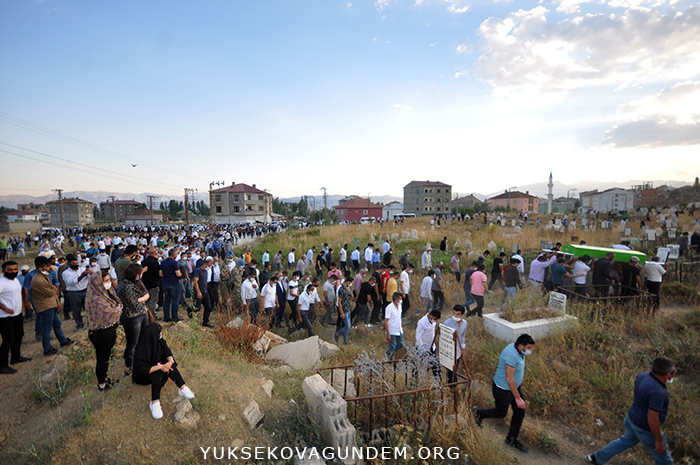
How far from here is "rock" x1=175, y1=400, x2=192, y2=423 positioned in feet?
13.7

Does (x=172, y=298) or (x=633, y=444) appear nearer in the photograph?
(x=633, y=444)

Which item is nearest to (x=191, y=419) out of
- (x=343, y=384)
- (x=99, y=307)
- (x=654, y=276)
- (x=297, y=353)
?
(x=99, y=307)

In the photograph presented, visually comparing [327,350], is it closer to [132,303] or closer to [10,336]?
[132,303]

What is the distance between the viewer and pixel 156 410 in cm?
411

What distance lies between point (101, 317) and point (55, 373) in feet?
5.40

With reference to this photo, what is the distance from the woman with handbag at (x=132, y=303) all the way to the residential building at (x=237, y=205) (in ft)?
216

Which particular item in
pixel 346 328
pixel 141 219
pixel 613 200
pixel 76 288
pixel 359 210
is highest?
pixel 613 200

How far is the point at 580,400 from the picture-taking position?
5555 mm

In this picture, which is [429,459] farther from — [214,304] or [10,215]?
[10,215]

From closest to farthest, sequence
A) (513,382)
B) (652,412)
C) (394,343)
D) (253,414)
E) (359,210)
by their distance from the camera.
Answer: (652,412), (513,382), (253,414), (394,343), (359,210)

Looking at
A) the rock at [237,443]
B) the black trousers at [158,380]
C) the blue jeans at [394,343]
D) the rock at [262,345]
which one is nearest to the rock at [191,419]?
the black trousers at [158,380]

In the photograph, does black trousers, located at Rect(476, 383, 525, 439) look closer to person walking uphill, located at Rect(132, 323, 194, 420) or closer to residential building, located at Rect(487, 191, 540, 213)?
person walking uphill, located at Rect(132, 323, 194, 420)

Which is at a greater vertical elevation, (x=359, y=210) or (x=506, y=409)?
(x=359, y=210)

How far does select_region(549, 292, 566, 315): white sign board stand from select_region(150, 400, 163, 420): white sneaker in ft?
26.7
